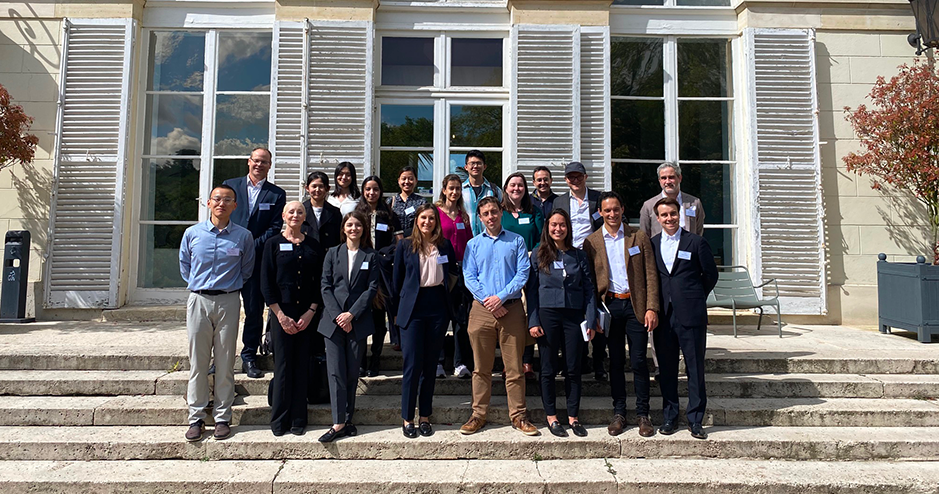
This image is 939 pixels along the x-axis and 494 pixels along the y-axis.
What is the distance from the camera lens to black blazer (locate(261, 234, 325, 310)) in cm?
381

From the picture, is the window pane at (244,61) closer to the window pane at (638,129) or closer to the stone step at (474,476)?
the window pane at (638,129)

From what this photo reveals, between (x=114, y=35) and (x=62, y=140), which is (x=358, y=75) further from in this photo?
(x=62, y=140)

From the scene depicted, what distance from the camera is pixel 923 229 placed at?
265 inches

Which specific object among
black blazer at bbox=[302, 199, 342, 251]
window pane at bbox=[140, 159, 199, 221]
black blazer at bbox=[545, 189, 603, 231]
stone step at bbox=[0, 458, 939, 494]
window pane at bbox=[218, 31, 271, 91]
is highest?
window pane at bbox=[218, 31, 271, 91]

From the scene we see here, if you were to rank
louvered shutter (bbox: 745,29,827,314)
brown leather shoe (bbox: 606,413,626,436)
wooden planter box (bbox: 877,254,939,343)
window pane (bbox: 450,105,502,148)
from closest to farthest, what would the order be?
brown leather shoe (bbox: 606,413,626,436), wooden planter box (bbox: 877,254,939,343), louvered shutter (bbox: 745,29,827,314), window pane (bbox: 450,105,502,148)

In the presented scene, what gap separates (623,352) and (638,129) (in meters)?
4.15

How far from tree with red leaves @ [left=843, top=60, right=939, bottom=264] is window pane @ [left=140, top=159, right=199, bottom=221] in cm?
810

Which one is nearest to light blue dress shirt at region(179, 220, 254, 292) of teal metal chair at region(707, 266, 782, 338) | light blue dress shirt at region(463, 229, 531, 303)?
light blue dress shirt at region(463, 229, 531, 303)

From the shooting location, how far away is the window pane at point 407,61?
7141 mm

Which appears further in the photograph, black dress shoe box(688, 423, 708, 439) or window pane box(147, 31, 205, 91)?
window pane box(147, 31, 205, 91)

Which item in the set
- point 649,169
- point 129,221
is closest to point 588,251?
point 649,169

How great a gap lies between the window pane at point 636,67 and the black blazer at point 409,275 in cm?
441

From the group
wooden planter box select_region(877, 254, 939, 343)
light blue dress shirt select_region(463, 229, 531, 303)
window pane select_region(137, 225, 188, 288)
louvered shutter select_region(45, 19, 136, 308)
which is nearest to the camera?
light blue dress shirt select_region(463, 229, 531, 303)

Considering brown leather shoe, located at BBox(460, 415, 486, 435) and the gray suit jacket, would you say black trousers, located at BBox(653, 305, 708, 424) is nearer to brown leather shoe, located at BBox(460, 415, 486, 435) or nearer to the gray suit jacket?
the gray suit jacket
